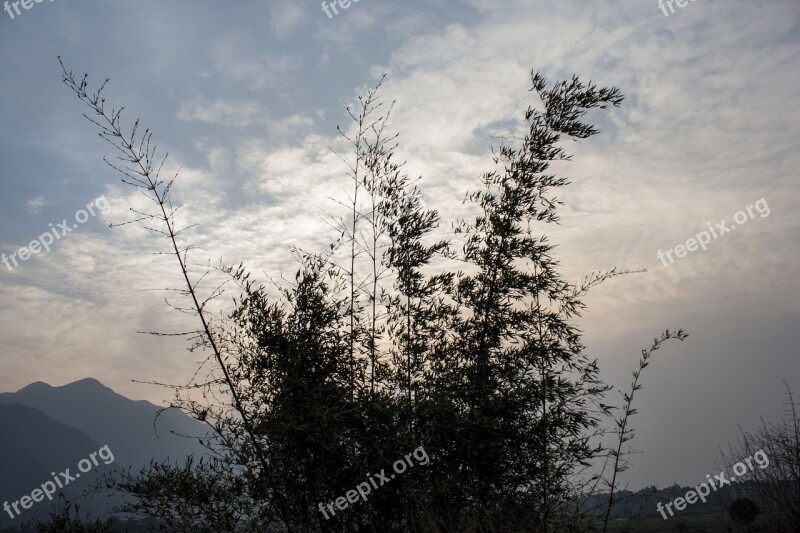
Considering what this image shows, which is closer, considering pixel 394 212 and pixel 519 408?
pixel 519 408

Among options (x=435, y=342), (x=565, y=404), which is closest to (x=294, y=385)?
(x=435, y=342)

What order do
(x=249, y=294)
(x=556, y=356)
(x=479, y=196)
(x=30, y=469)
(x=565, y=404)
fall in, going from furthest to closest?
(x=30, y=469)
(x=479, y=196)
(x=556, y=356)
(x=565, y=404)
(x=249, y=294)

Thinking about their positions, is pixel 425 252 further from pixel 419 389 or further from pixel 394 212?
pixel 419 389

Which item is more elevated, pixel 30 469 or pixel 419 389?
pixel 30 469

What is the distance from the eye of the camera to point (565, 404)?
6.33 metres

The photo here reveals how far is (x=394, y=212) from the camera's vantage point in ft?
23.1

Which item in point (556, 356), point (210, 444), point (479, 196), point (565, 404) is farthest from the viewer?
point (479, 196)

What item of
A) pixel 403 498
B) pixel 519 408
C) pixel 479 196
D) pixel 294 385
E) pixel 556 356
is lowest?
pixel 403 498

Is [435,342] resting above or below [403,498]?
above

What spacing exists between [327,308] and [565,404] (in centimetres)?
305

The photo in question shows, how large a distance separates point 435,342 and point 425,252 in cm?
120

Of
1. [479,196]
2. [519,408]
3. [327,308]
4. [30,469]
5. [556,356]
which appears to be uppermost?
[30,469]

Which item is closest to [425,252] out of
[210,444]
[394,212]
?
[394,212]

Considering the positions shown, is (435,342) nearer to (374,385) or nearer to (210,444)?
(374,385)
